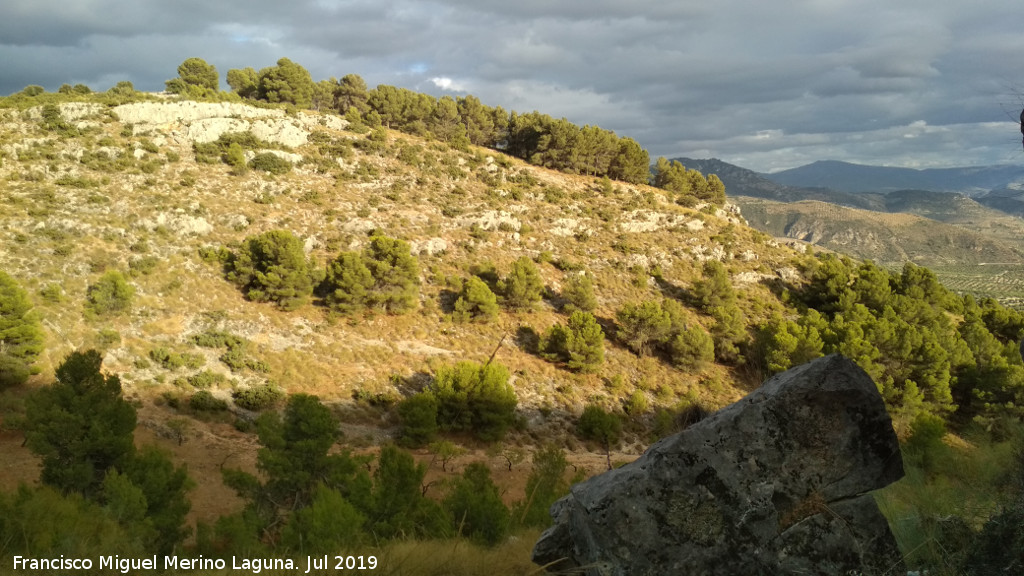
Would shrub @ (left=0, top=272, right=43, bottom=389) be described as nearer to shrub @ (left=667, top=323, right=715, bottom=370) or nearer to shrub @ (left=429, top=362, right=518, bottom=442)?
shrub @ (left=429, top=362, right=518, bottom=442)

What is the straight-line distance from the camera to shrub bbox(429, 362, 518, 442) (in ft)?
69.9

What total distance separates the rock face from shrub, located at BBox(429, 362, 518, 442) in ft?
57.5

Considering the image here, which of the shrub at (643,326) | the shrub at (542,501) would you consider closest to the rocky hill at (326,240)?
the shrub at (643,326)

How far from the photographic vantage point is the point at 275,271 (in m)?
28.0

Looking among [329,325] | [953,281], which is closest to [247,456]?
[329,325]

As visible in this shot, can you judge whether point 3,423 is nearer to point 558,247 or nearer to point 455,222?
point 455,222

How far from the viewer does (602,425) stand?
75.5 feet

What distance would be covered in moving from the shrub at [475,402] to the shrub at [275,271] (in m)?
11.9

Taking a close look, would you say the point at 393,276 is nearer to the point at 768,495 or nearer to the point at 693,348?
the point at 693,348

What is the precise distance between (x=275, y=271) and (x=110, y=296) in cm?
761

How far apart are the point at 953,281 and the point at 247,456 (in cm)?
15332

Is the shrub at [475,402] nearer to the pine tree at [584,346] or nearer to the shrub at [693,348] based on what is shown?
the pine tree at [584,346]

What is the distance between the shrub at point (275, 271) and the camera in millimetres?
27688

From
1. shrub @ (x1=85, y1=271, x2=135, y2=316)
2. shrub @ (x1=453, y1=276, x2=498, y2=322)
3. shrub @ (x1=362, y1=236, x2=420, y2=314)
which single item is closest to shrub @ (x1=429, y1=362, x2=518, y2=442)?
shrub @ (x1=453, y1=276, x2=498, y2=322)
